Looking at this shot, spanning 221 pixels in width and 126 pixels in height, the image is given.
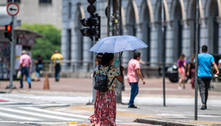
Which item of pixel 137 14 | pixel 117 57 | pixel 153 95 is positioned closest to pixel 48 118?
pixel 117 57

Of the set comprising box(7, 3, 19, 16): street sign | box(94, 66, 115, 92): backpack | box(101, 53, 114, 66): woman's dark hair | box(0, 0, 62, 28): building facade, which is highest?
box(0, 0, 62, 28): building facade

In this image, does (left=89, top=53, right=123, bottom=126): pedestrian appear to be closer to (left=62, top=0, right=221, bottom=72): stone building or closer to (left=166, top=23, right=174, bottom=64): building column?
(left=62, top=0, right=221, bottom=72): stone building

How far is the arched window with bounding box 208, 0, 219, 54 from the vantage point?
4128 cm

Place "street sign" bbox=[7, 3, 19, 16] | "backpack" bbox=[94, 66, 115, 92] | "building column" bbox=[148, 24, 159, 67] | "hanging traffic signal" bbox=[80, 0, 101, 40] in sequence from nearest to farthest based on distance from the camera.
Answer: "backpack" bbox=[94, 66, 115, 92] → "hanging traffic signal" bbox=[80, 0, 101, 40] → "street sign" bbox=[7, 3, 19, 16] → "building column" bbox=[148, 24, 159, 67]

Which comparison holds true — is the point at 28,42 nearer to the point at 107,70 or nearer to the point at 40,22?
the point at 107,70

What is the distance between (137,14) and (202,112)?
101ft

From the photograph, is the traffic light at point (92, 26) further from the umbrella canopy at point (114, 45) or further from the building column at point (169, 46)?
the building column at point (169, 46)

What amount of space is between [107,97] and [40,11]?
94411 millimetres

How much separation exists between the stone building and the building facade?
4859 centimetres

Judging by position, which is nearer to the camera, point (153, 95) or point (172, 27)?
point (153, 95)

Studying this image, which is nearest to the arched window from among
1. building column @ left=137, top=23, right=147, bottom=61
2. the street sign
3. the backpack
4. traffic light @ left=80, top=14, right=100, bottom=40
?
building column @ left=137, top=23, right=147, bottom=61

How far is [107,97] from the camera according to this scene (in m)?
13.5

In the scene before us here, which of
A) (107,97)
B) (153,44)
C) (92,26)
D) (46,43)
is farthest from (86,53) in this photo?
(46,43)

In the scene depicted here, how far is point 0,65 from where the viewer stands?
37.4 m
